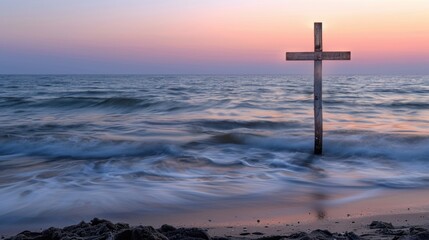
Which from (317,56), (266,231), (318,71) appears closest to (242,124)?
(318,71)

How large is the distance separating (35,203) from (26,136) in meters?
9.68

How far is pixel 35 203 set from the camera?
295 inches

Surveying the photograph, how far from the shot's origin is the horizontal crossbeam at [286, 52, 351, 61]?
1017 centimetres

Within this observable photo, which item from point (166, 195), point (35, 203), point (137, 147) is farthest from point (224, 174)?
point (137, 147)

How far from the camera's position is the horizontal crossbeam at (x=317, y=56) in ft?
33.4

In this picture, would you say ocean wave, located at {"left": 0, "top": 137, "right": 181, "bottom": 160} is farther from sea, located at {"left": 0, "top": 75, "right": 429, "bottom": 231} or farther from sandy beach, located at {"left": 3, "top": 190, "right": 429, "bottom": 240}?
sandy beach, located at {"left": 3, "top": 190, "right": 429, "bottom": 240}

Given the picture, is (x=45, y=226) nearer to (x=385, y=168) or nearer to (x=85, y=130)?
(x=385, y=168)

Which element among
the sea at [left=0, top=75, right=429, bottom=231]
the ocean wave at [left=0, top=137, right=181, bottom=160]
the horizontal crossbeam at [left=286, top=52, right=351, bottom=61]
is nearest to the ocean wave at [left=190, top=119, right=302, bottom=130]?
the sea at [left=0, top=75, right=429, bottom=231]

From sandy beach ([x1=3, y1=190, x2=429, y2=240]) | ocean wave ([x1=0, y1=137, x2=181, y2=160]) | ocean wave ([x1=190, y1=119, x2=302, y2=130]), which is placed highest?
sandy beach ([x1=3, y1=190, x2=429, y2=240])

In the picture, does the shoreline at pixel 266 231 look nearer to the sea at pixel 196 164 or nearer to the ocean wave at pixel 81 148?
the sea at pixel 196 164

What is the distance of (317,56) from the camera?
405 inches

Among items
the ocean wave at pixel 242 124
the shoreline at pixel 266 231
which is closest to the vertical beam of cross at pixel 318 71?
the shoreline at pixel 266 231

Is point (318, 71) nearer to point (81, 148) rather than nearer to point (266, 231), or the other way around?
point (266, 231)

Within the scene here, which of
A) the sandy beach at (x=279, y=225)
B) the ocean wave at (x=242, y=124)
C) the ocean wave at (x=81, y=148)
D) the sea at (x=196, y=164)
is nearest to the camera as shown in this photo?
the sandy beach at (x=279, y=225)
